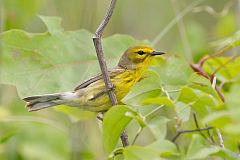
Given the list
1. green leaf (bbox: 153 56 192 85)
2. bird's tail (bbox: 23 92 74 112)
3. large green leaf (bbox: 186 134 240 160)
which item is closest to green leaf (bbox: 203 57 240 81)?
green leaf (bbox: 153 56 192 85)

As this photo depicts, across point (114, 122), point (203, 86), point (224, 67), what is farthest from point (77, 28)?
point (114, 122)

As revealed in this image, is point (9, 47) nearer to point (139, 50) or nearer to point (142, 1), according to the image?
point (139, 50)

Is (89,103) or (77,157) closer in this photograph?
(77,157)

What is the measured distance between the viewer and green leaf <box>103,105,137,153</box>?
1.89m

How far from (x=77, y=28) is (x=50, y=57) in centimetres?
99

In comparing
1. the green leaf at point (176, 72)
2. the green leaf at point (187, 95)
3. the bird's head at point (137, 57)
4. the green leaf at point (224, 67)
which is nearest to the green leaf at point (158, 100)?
the green leaf at point (187, 95)

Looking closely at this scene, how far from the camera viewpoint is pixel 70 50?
298 centimetres

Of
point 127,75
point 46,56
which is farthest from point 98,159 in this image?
point 46,56

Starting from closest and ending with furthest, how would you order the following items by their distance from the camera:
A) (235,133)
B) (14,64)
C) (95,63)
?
(235,133) → (14,64) → (95,63)

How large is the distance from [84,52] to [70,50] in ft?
0.24

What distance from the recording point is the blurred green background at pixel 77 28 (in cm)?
310

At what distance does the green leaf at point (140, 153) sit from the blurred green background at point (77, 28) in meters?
0.59

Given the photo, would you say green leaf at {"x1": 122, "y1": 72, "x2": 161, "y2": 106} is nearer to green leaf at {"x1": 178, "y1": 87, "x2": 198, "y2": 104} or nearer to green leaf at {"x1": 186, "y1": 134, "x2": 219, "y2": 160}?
green leaf at {"x1": 178, "y1": 87, "x2": 198, "y2": 104}

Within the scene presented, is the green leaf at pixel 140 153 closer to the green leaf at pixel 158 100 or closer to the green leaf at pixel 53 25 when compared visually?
the green leaf at pixel 158 100
